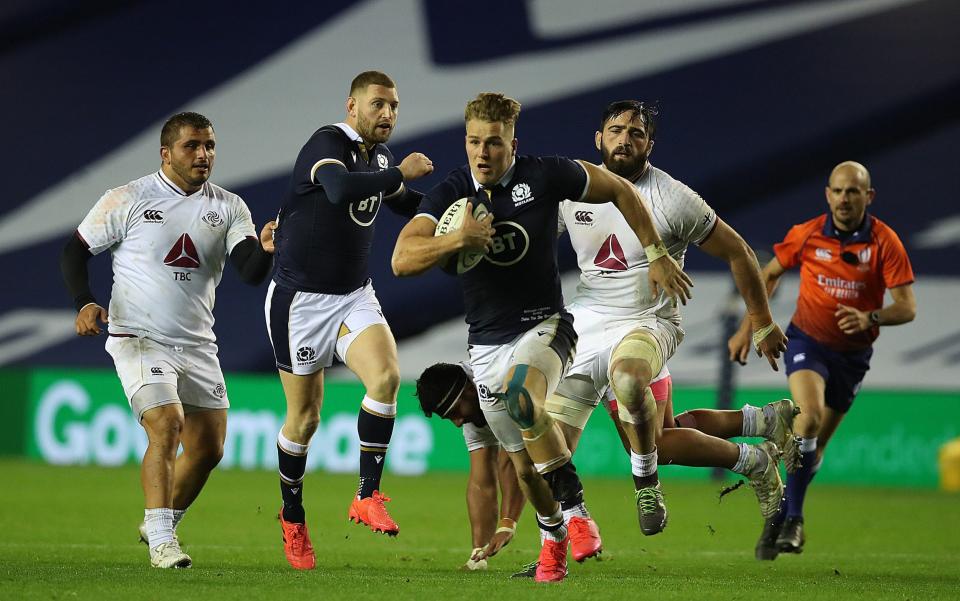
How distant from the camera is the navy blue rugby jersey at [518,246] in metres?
6.36

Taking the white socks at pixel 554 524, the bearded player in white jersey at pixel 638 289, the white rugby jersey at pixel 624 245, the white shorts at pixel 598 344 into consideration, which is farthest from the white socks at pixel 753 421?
the white socks at pixel 554 524

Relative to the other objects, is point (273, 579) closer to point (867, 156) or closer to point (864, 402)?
point (864, 402)

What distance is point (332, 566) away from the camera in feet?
24.1

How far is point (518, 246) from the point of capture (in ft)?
20.9

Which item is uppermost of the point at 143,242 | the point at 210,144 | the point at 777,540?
the point at 210,144

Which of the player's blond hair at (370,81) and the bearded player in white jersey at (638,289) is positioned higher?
the player's blond hair at (370,81)

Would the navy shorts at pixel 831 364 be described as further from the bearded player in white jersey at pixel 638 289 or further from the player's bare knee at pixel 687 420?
the bearded player in white jersey at pixel 638 289

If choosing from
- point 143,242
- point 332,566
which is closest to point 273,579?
point 332,566

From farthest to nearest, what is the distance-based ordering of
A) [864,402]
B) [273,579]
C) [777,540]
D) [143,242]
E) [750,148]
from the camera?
[750,148]
[864,402]
[777,540]
[143,242]
[273,579]

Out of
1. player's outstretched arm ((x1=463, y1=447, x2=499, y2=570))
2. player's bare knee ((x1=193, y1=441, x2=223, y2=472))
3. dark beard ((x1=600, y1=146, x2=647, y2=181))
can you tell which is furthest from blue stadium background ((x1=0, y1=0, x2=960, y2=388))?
player's outstretched arm ((x1=463, y1=447, x2=499, y2=570))

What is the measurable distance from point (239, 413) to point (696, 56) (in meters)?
9.19

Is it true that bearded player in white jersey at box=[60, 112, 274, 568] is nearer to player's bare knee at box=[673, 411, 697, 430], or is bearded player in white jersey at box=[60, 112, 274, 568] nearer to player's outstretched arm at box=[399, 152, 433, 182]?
player's outstretched arm at box=[399, 152, 433, 182]

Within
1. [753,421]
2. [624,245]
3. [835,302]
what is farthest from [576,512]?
[835,302]

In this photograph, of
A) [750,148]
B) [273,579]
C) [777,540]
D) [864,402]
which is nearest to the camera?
[273,579]
